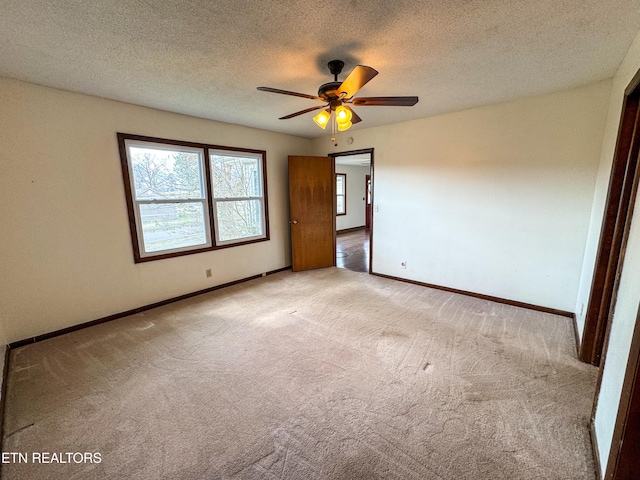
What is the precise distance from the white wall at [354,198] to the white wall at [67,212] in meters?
5.68

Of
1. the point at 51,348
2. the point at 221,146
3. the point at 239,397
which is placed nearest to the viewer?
the point at 239,397

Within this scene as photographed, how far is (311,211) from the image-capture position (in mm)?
4660

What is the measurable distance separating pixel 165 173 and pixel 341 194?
5.81 meters

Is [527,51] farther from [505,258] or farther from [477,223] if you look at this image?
[505,258]

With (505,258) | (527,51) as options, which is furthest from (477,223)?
(527,51)

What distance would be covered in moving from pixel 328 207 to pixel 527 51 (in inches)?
129

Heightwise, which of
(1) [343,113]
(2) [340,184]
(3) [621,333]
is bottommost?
(3) [621,333]

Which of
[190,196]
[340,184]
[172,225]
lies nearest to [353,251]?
[340,184]

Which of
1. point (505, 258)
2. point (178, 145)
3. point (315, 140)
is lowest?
point (505, 258)

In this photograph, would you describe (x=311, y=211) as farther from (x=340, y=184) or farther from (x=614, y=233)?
(x=340, y=184)

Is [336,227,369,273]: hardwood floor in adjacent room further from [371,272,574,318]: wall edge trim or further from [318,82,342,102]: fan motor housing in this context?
[318,82,342,102]: fan motor housing

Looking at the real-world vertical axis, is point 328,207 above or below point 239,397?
above

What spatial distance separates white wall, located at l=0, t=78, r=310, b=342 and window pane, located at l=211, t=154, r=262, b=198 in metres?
0.56

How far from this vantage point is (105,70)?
6.93 ft
